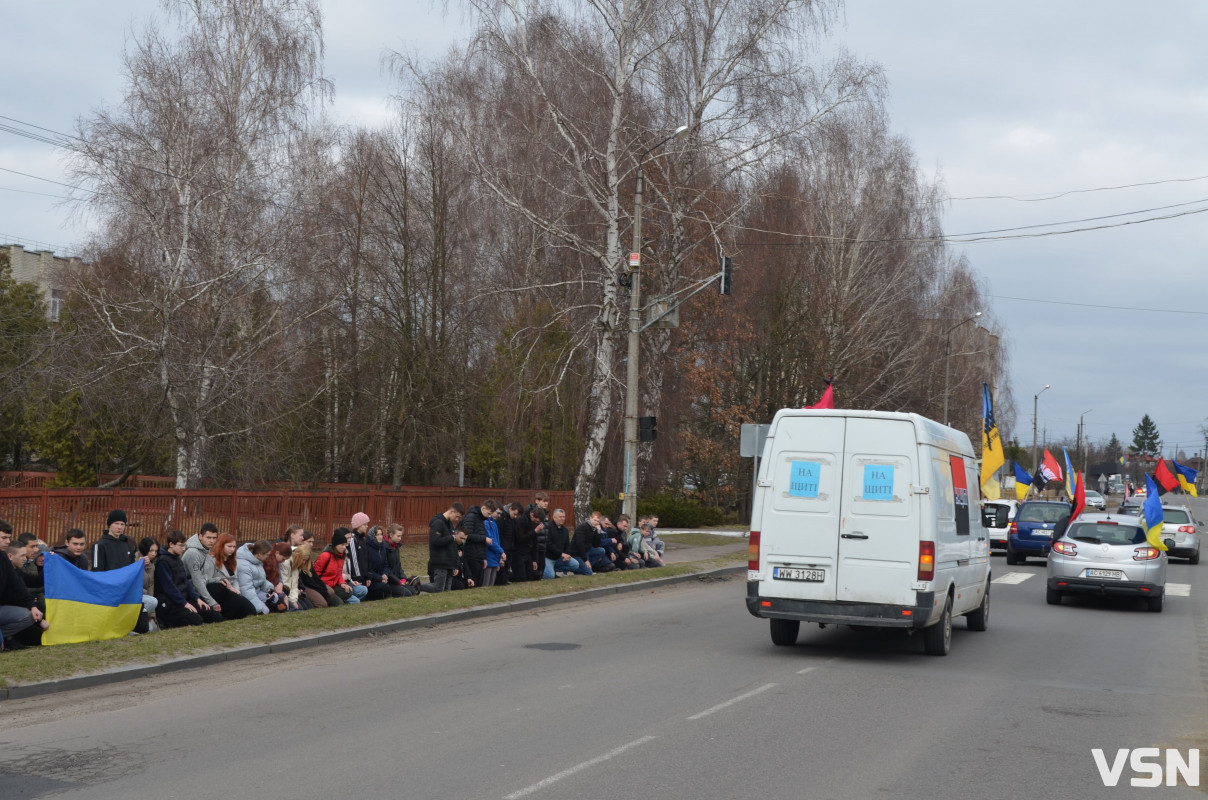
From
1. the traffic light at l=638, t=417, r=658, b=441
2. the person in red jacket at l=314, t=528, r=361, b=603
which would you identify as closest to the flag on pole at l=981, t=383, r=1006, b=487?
the traffic light at l=638, t=417, r=658, b=441

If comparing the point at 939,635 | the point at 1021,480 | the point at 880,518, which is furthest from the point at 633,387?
the point at 1021,480

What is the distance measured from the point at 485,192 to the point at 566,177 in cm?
432

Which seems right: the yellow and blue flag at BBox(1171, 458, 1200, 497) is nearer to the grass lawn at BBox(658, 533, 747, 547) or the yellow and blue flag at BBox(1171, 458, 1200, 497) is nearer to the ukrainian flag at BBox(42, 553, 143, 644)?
the grass lawn at BBox(658, 533, 747, 547)

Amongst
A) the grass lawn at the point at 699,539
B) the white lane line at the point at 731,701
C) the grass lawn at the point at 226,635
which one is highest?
the white lane line at the point at 731,701

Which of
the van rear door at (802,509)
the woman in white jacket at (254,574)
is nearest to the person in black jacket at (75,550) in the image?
the woman in white jacket at (254,574)

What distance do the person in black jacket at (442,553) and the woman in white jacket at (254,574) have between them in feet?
11.5

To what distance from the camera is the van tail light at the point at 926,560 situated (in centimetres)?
1176

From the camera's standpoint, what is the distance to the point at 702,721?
28.7 feet

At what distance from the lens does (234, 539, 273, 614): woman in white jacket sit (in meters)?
Result: 13.8

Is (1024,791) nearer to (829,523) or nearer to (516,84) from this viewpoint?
(829,523)

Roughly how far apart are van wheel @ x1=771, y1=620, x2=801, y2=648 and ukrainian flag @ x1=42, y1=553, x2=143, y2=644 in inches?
268

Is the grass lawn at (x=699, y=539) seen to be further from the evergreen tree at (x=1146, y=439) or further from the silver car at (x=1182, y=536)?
the evergreen tree at (x=1146, y=439)

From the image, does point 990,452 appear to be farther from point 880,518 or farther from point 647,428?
point 880,518

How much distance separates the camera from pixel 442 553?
57.6 feet
